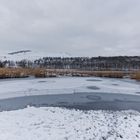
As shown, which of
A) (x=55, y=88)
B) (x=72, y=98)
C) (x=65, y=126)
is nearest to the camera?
(x=65, y=126)

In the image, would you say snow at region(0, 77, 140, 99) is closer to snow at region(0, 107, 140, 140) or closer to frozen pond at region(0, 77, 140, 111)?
frozen pond at region(0, 77, 140, 111)

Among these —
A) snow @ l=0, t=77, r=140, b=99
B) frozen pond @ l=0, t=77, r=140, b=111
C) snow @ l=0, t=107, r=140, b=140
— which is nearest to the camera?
snow @ l=0, t=107, r=140, b=140

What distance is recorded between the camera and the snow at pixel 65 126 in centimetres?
718

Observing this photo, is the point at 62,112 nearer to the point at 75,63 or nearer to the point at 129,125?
the point at 129,125

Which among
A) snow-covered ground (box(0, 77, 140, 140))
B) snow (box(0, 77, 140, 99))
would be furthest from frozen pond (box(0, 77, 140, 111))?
snow-covered ground (box(0, 77, 140, 140))

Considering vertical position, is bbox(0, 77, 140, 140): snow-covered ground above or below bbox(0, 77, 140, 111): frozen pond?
above

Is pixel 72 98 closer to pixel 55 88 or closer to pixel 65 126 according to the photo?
pixel 55 88

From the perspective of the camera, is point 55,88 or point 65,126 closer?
point 65,126

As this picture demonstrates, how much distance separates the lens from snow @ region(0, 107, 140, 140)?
7.18 metres

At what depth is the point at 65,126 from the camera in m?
8.29

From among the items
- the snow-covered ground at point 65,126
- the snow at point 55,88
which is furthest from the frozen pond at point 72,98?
the snow-covered ground at point 65,126

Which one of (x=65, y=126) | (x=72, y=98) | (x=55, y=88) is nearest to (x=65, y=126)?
(x=65, y=126)

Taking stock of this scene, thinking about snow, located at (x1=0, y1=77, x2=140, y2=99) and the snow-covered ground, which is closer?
the snow-covered ground

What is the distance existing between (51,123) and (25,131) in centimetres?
132
